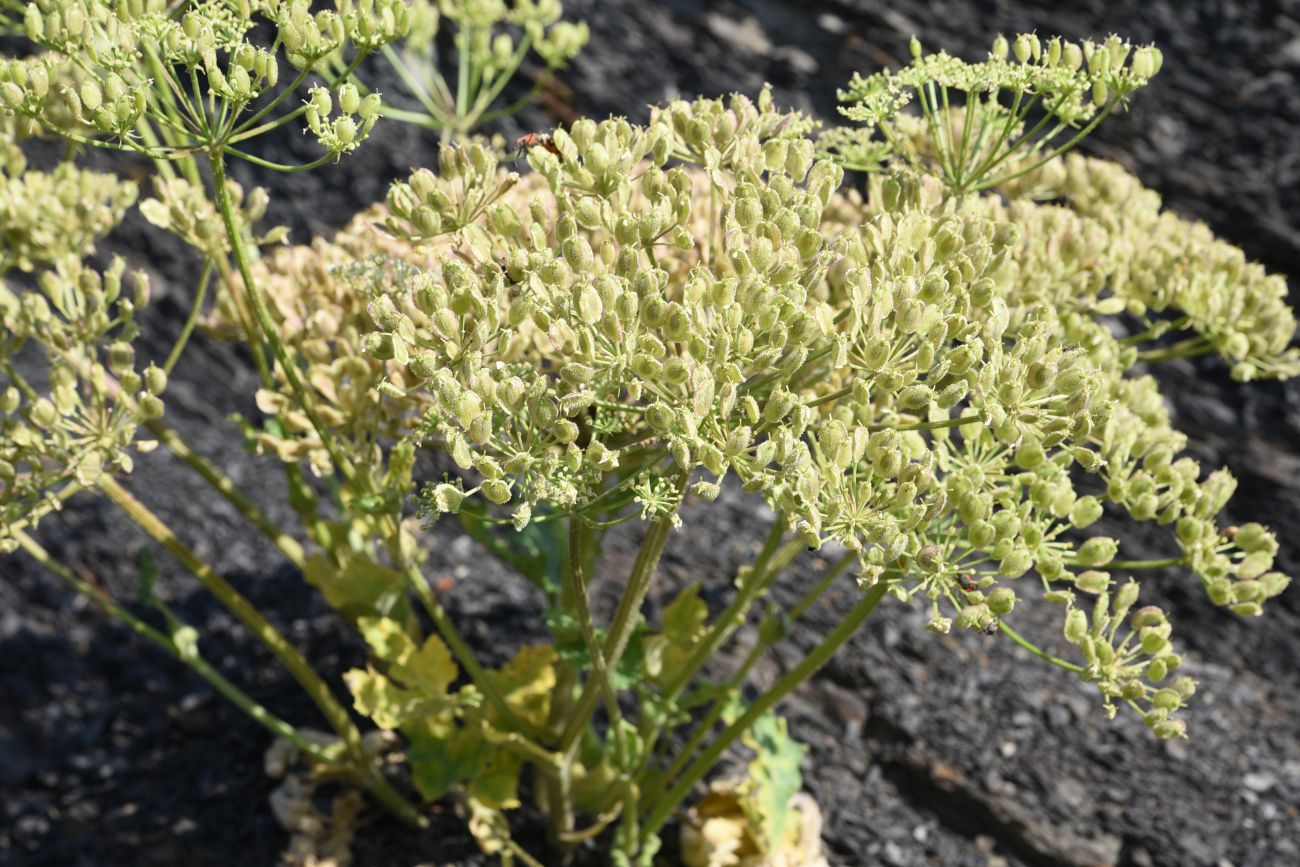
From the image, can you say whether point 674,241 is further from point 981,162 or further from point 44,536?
point 44,536

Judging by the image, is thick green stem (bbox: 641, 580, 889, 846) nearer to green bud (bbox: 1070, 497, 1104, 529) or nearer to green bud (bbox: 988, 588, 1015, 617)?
green bud (bbox: 988, 588, 1015, 617)

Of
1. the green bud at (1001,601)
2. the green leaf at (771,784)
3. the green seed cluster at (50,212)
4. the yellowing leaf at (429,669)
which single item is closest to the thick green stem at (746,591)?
the green leaf at (771,784)

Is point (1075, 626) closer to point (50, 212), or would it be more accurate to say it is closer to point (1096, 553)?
point (1096, 553)

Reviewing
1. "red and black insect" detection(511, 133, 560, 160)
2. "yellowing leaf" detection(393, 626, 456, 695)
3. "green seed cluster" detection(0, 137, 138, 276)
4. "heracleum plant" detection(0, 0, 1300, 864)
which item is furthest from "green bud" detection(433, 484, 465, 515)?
"green seed cluster" detection(0, 137, 138, 276)

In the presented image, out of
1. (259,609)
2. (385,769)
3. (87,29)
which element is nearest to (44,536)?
(259,609)

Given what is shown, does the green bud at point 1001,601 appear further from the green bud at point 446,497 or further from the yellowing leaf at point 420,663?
the yellowing leaf at point 420,663

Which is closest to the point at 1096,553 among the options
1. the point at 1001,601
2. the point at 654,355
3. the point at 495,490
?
the point at 1001,601
